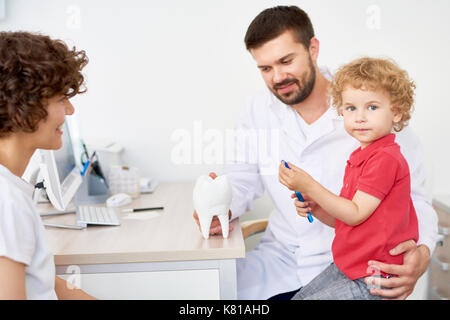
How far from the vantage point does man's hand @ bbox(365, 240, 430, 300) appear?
2.77 feet

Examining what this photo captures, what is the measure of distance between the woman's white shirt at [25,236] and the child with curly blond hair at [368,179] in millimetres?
433

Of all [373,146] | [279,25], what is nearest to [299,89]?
[279,25]

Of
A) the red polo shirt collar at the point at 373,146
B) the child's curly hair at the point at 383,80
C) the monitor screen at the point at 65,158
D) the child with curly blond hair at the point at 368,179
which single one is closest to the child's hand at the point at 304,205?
the child with curly blond hair at the point at 368,179

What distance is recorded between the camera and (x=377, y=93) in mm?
789

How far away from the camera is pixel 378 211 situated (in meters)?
0.81

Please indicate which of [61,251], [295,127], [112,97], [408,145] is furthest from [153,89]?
[408,145]

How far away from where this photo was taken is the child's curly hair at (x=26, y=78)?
27.0 inches

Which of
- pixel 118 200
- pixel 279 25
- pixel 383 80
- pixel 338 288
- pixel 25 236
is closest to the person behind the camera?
Answer: pixel 25 236

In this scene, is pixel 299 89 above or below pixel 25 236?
above

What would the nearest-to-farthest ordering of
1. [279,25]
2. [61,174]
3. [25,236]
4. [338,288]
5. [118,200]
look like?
[25,236] → [338,288] → [279,25] → [61,174] → [118,200]

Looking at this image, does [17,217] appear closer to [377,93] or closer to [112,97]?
[377,93]

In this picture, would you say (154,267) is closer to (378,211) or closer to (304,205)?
(304,205)

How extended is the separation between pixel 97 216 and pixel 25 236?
21.3 inches

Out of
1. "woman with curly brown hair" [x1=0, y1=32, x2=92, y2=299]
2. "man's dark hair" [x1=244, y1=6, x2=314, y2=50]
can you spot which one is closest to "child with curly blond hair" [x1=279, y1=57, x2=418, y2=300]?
"man's dark hair" [x1=244, y1=6, x2=314, y2=50]
